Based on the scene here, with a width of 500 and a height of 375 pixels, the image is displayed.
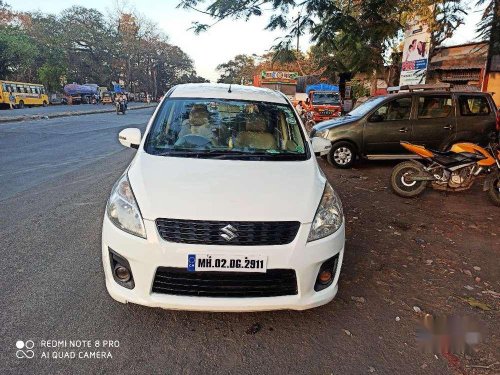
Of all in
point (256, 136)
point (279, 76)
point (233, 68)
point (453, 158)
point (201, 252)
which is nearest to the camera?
point (201, 252)

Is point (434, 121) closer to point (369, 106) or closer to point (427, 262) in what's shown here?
point (369, 106)

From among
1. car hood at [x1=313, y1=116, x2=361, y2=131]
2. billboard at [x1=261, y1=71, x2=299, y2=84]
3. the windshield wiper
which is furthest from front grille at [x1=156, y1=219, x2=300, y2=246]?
billboard at [x1=261, y1=71, x2=299, y2=84]

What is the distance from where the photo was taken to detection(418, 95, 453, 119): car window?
859 centimetres

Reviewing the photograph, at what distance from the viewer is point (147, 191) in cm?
256

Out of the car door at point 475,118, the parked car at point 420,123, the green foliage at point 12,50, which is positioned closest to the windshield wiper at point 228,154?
the parked car at point 420,123

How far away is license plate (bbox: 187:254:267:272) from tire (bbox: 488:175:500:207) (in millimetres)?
5363

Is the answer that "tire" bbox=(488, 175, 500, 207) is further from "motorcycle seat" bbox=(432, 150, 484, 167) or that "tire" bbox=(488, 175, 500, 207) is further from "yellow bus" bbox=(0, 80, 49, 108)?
"yellow bus" bbox=(0, 80, 49, 108)

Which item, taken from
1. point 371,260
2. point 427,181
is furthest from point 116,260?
point 427,181

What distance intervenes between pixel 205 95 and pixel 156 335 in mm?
2487

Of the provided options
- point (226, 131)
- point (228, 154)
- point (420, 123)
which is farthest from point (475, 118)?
point (228, 154)

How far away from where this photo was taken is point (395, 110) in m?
8.67

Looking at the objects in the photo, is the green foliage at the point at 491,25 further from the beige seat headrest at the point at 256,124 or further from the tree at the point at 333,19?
the beige seat headrest at the point at 256,124

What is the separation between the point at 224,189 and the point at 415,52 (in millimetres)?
11588

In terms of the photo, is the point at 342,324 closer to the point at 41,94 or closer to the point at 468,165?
the point at 468,165
